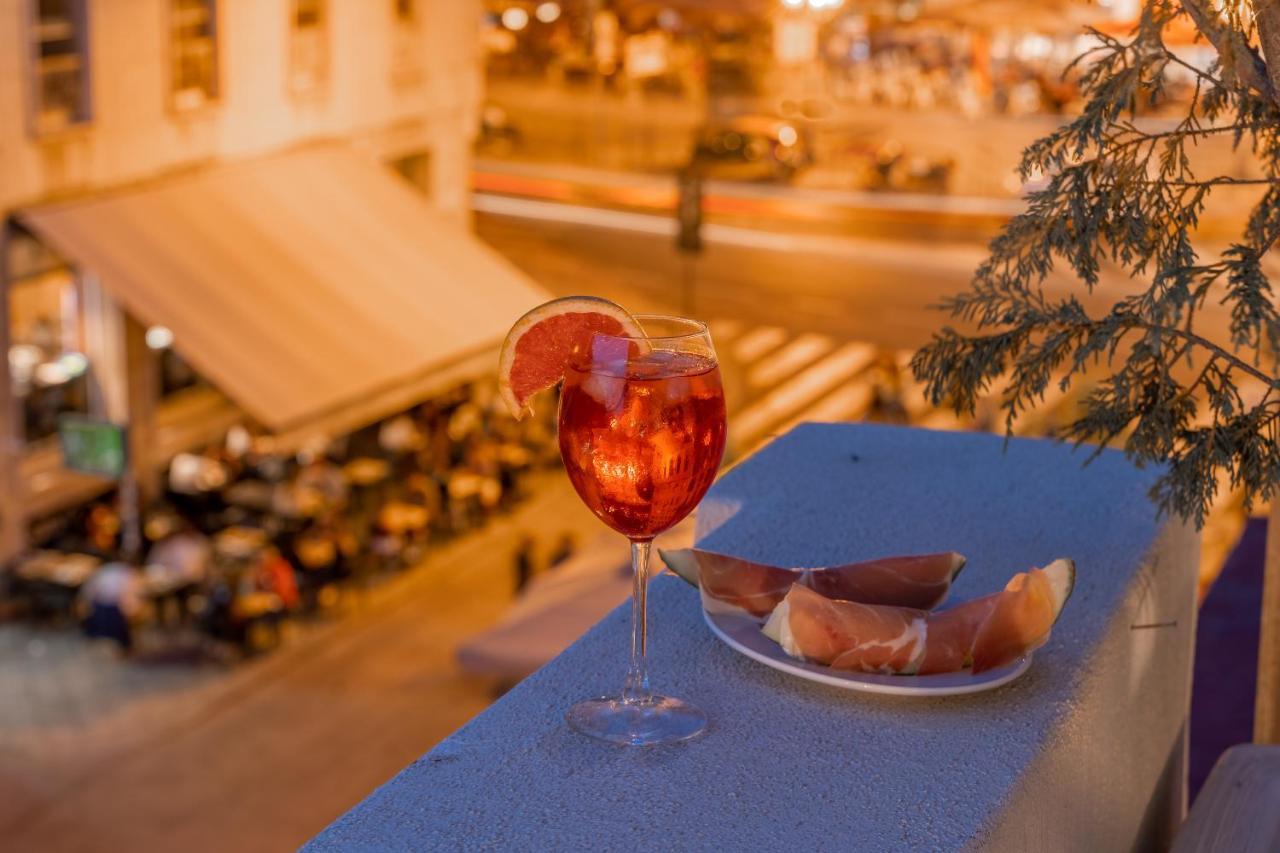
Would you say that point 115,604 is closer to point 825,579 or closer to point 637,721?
point 825,579

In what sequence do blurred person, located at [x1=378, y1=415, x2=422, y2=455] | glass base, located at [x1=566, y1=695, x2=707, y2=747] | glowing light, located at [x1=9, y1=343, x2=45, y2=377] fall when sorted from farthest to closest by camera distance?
blurred person, located at [x1=378, y1=415, x2=422, y2=455]
glowing light, located at [x1=9, y1=343, x2=45, y2=377]
glass base, located at [x1=566, y1=695, x2=707, y2=747]

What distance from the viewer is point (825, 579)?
2.38m

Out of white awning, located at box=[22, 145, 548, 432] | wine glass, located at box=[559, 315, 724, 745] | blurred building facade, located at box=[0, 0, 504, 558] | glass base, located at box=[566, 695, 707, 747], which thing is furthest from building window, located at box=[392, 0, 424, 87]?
glass base, located at box=[566, 695, 707, 747]

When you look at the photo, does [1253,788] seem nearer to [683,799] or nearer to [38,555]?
[683,799]

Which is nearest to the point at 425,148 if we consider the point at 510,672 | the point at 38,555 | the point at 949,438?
the point at 38,555

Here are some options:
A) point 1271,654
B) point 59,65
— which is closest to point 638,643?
point 1271,654

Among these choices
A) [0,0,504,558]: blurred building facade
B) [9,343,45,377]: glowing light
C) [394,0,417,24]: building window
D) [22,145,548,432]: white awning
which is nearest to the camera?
[22,145,548,432]: white awning

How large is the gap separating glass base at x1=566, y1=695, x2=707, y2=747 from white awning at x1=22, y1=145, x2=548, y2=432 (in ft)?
41.6

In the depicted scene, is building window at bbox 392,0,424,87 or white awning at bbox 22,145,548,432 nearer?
white awning at bbox 22,145,548,432

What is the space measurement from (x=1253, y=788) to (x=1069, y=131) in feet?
2.94

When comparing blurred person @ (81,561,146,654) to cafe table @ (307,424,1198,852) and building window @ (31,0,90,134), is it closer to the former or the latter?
building window @ (31,0,90,134)

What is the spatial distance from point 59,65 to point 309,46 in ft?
13.6

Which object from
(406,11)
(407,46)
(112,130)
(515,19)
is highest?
(406,11)

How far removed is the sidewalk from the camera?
12336 mm
